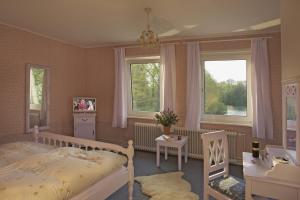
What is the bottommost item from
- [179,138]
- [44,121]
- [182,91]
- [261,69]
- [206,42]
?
[179,138]

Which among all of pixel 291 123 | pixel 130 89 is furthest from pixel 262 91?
pixel 130 89

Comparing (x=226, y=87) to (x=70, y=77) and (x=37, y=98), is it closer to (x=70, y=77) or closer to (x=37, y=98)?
(x=70, y=77)

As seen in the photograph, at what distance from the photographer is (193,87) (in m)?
4.11

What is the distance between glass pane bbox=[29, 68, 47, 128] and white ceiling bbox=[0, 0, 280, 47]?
85 centimetres

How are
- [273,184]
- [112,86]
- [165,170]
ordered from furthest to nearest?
[112,86]
[165,170]
[273,184]

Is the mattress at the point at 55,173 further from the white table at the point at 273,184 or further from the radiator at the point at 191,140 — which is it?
the radiator at the point at 191,140

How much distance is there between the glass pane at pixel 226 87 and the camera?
402cm

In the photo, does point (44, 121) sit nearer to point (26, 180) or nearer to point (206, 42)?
point (26, 180)

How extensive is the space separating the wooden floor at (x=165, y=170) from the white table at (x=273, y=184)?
1271mm

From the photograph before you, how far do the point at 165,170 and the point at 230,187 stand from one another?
1802 mm

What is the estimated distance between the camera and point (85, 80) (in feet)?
17.6

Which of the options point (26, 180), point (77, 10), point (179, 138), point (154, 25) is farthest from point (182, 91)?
point (26, 180)

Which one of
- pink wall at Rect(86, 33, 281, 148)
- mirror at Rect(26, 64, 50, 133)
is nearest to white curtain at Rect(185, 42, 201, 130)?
pink wall at Rect(86, 33, 281, 148)

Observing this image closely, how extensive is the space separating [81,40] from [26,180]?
364cm
